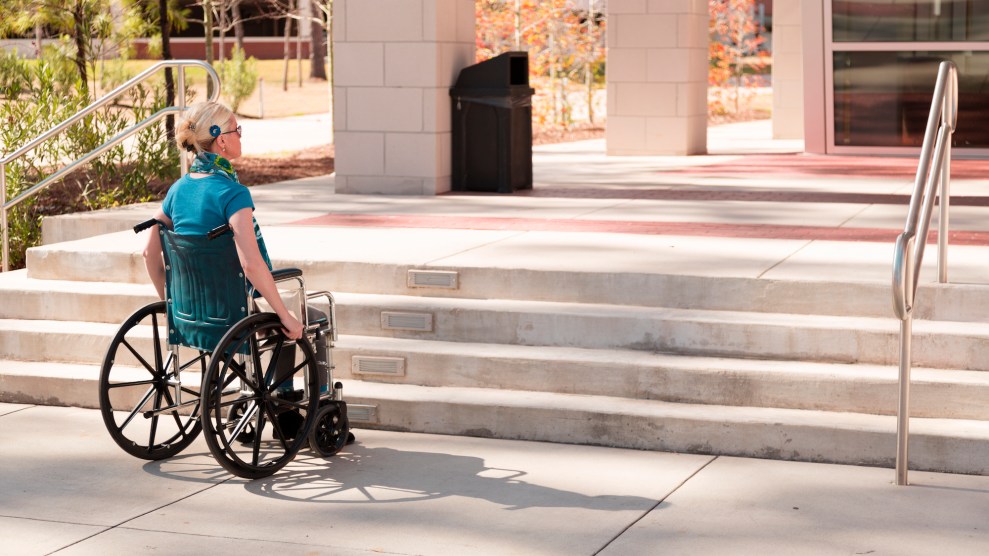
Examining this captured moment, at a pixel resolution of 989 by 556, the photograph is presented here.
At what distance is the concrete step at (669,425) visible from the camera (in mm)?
6109

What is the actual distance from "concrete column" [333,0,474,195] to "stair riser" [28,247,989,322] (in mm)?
4225

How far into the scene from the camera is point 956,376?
6.43 metres

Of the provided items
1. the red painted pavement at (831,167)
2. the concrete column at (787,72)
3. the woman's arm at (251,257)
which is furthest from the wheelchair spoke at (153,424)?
the concrete column at (787,72)

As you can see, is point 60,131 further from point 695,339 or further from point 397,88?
point 695,339

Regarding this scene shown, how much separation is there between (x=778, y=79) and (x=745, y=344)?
15822mm

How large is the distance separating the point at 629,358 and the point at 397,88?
5971mm

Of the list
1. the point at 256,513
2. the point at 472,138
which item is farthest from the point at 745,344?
the point at 472,138

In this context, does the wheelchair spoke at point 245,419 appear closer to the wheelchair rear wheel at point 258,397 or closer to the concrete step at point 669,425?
the wheelchair rear wheel at point 258,397

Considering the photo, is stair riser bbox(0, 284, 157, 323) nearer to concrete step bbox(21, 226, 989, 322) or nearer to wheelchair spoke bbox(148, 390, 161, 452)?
concrete step bbox(21, 226, 989, 322)

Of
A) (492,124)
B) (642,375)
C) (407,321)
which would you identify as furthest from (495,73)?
(642,375)

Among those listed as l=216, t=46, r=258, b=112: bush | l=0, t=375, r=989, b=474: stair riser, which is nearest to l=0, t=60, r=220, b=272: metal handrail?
l=0, t=375, r=989, b=474: stair riser

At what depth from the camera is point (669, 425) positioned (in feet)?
21.3

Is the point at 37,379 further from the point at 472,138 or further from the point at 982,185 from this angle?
the point at 982,185

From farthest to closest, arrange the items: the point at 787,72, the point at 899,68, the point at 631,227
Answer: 1. the point at 787,72
2. the point at 899,68
3. the point at 631,227
